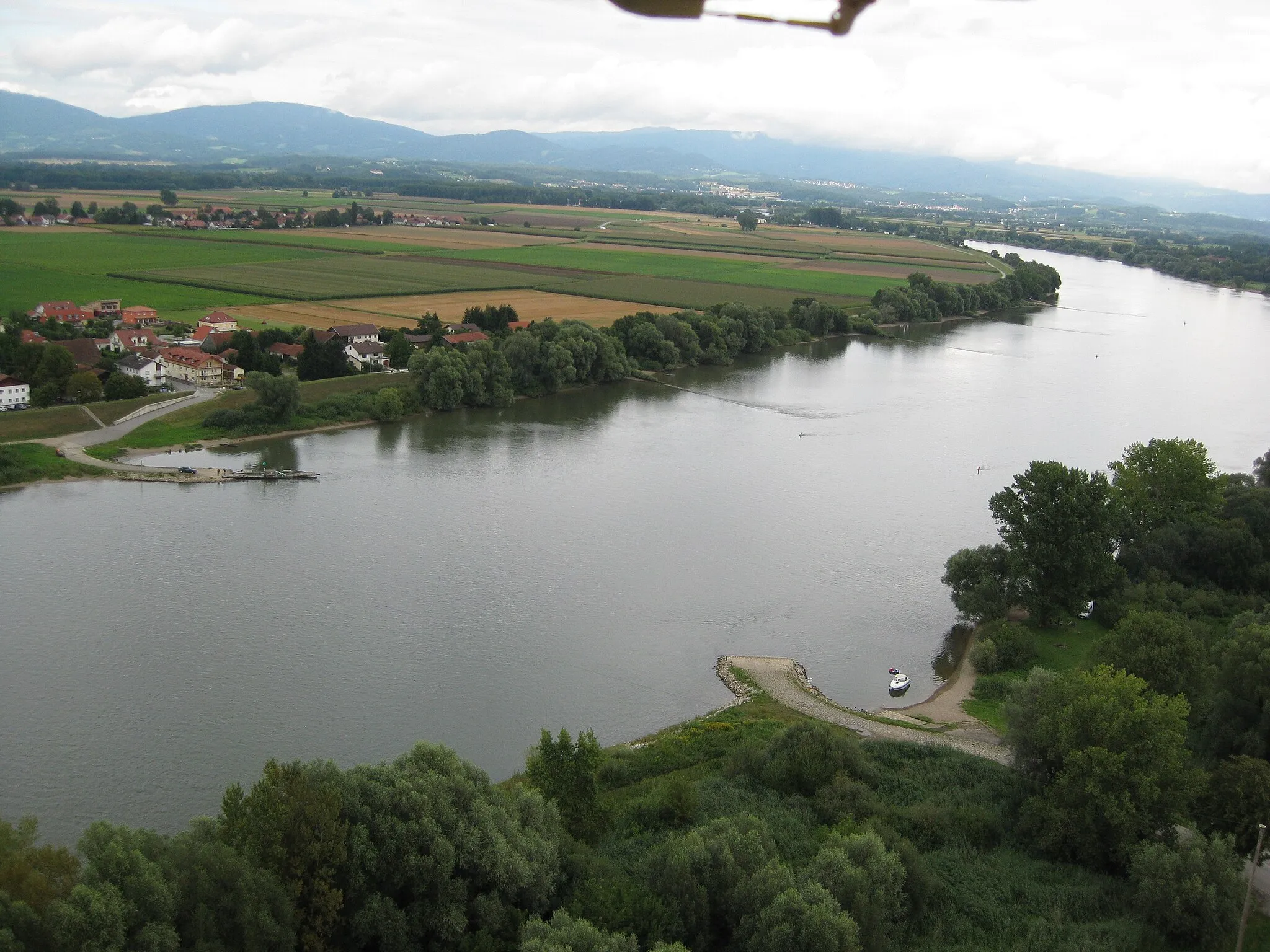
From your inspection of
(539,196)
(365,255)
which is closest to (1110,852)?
(365,255)

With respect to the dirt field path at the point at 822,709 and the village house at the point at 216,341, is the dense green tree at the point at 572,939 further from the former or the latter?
the village house at the point at 216,341

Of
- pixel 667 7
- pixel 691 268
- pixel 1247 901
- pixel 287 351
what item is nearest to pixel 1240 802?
pixel 1247 901

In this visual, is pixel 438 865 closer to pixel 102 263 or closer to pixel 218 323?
pixel 218 323

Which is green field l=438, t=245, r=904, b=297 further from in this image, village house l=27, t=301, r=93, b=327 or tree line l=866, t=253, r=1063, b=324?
village house l=27, t=301, r=93, b=327

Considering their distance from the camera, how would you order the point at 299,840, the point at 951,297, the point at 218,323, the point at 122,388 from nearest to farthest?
the point at 299,840 < the point at 122,388 < the point at 218,323 < the point at 951,297

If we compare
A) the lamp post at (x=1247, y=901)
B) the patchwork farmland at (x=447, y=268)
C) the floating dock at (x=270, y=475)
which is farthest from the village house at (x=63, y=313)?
the lamp post at (x=1247, y=901)

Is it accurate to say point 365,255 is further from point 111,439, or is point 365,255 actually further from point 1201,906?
point 1201,906
